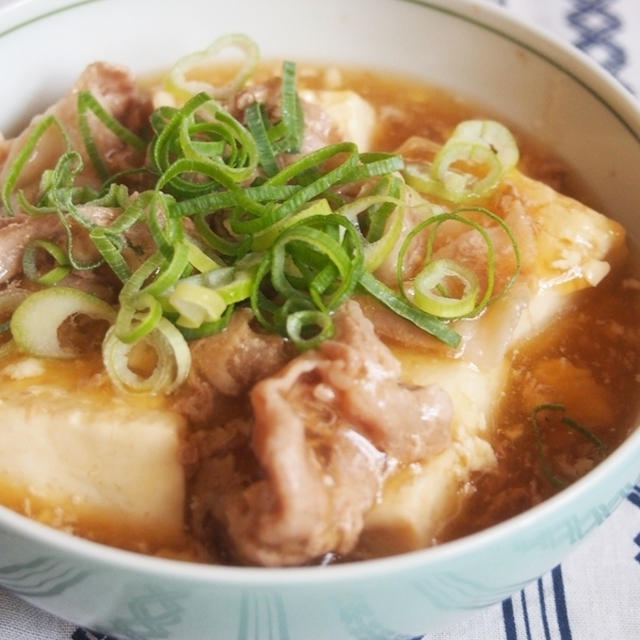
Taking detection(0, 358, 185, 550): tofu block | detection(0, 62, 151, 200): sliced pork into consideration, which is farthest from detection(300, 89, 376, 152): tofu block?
detection(0, 358, 185, 550): tofu block

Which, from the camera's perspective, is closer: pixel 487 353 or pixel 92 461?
pixel 92 461

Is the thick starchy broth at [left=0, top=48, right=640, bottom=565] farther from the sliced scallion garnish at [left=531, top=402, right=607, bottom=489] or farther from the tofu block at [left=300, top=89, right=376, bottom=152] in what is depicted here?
the tofu block at [left=300, top=89, right=376, bottom=152]

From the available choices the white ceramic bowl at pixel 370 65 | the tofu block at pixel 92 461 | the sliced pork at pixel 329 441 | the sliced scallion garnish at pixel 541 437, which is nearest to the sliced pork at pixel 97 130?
the white ceramic bowl at pixel 370 65

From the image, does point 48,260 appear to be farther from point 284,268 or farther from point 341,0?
point 341,0

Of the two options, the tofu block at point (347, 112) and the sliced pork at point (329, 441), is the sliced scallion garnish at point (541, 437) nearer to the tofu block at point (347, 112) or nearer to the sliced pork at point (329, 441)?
the sliced pork at point (329, 441)

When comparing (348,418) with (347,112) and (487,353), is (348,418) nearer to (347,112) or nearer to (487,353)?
(487,353)

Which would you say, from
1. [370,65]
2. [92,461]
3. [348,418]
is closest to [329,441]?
[348,418]
